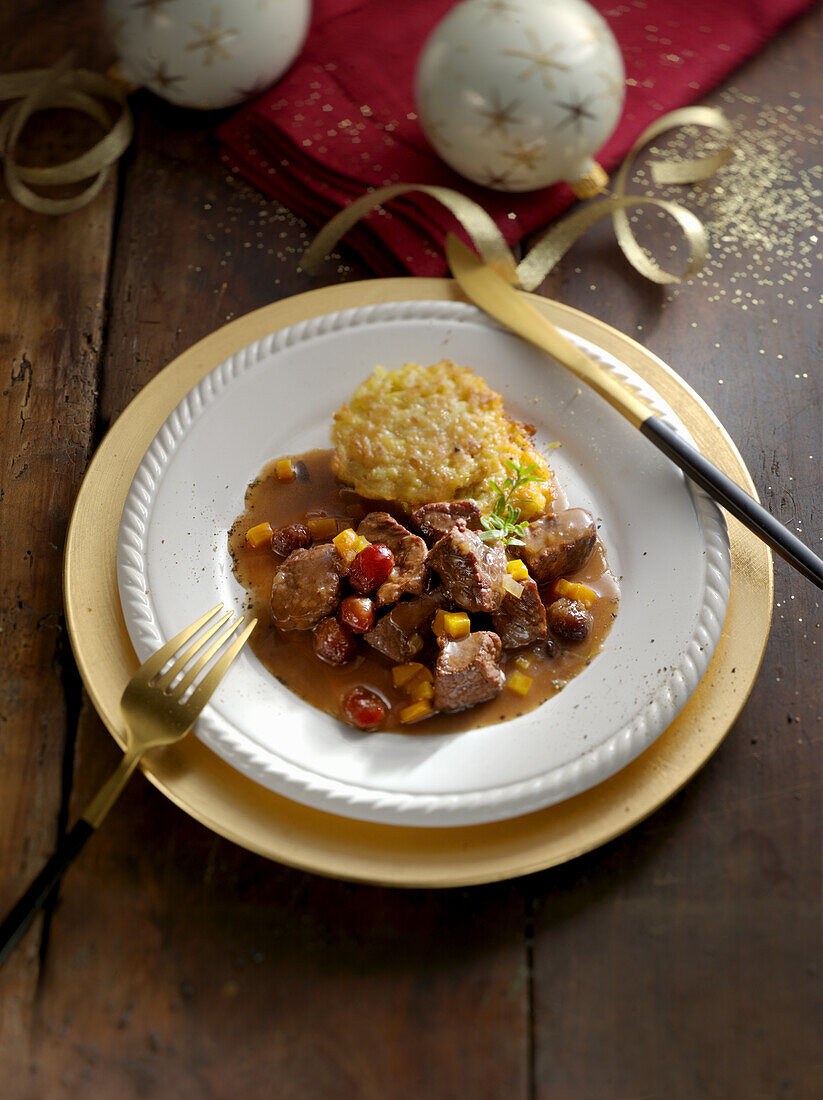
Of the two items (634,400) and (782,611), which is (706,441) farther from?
(782,611)

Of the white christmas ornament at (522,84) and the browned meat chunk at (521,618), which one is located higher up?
the white christmas ornament at (522,84)

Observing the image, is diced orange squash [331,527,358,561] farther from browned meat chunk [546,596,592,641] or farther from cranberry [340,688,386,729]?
browned meat chunk [546,596,592,641]

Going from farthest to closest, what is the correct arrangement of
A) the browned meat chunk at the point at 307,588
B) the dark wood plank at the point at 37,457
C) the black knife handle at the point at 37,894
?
the browned meat chunk at the point at 307,588, the dark wood plank at the point at 37,457, the black knife handle at the point at 37,894

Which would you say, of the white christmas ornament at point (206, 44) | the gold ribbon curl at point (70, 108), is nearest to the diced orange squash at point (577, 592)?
the white christmas ornament at point (206, 44)

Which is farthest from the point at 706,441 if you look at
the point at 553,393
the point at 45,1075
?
the point at 45,1075

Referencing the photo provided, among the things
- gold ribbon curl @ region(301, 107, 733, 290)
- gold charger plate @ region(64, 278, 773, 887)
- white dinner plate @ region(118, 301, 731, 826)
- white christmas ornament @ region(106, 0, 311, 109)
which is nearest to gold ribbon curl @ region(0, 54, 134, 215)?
white christmas ornament @ region(106, 0, 311, 109)

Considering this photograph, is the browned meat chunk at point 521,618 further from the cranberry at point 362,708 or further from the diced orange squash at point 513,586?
the cranberry at point 362,708

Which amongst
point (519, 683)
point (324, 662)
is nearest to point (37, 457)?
point (324, 662)

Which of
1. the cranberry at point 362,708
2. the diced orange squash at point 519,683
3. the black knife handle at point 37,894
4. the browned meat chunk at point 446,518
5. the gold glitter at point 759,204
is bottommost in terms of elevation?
the black knife handle at point 37,894
